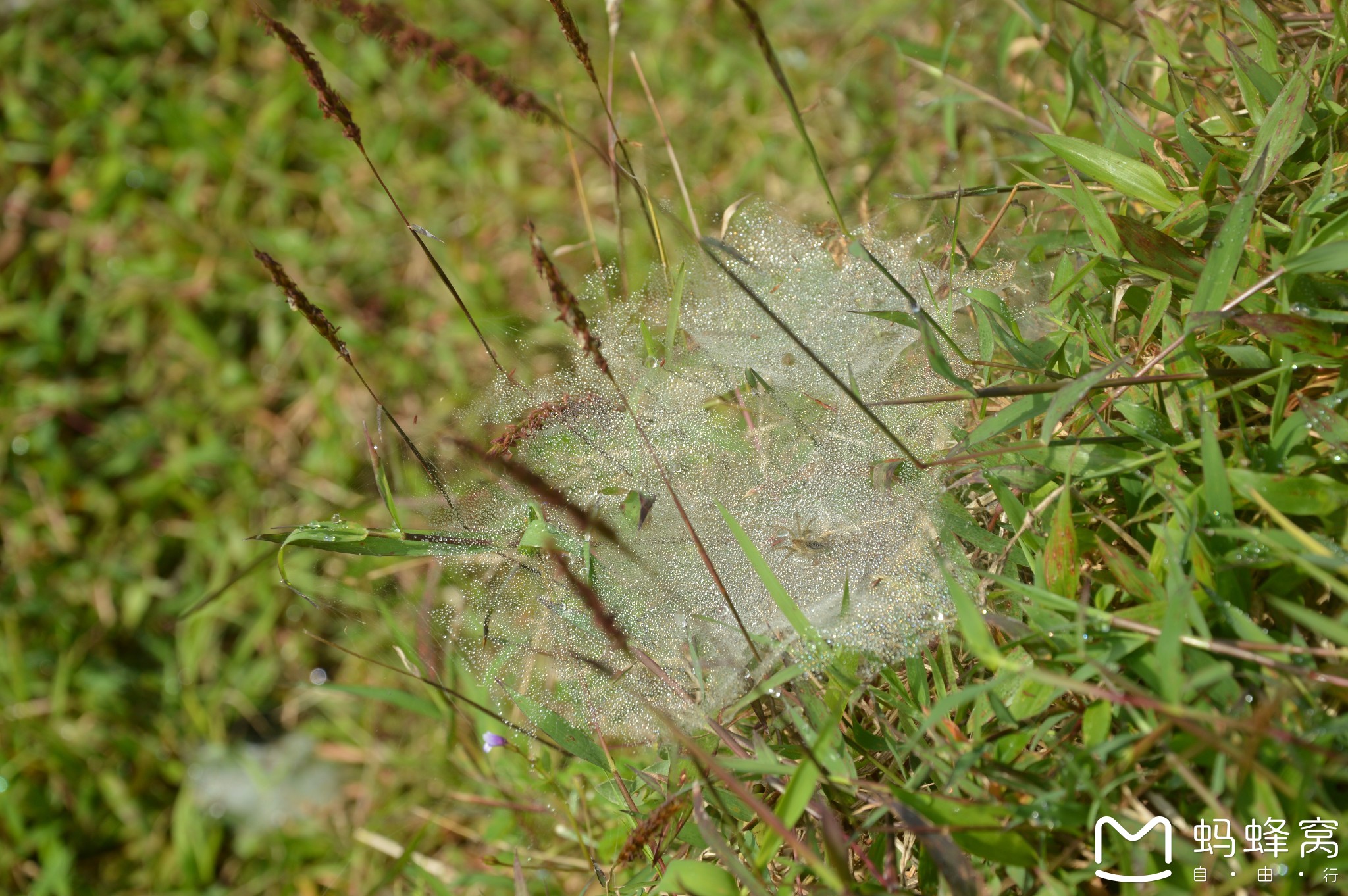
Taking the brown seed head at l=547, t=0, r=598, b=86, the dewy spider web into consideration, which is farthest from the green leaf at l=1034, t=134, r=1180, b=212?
the brown seed head at l=547, t=0, r=598, b=86

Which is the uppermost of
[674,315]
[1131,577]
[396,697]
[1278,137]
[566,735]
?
[1278,137]

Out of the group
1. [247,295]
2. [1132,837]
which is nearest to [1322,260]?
[1132,837]

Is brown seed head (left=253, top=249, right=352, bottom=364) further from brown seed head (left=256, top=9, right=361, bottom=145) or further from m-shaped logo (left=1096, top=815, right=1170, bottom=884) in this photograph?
m-shaped logo (left=1096, top=815, right=1170, bottom=884)

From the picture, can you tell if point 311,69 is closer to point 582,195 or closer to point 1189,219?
point 582,195

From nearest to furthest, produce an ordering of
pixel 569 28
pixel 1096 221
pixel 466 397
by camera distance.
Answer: pixel 569 28, pixel 1096 221, pixel 466 397

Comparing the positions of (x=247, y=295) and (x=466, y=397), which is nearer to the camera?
(x=466, y=397)

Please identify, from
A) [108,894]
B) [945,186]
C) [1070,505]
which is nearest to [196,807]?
[108,894]

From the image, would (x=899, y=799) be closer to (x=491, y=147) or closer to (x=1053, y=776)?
(x=1053, y=776)

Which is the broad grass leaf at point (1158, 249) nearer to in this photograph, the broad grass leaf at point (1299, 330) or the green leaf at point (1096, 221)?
the green leaf at point (1096, 221)
